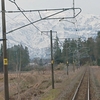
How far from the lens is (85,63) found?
16075 centimetres

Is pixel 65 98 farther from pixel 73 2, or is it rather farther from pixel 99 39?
pixel 99 39

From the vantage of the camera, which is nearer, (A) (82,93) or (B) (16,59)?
(A) (82,93)

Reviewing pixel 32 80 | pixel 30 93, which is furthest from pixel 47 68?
pixel 30 93

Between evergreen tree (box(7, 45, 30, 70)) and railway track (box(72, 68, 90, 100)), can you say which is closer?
railway track (box(72, 68, 90, 100))

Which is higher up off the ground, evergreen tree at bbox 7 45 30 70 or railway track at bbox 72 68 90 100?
evergreen tree at bbox 7 45 30 70

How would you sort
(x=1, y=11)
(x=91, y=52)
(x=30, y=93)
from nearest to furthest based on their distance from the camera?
(x=1, y=11) < (x=30, y=93) < (x=91, y=52)

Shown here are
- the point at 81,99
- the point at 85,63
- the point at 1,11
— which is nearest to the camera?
the point at 1,11

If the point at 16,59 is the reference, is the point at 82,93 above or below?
below

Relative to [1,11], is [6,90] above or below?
below

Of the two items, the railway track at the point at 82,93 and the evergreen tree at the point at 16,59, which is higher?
the evergreen tree at the point at 16,59

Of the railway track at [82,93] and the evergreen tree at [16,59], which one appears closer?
the railway track at [82,93]

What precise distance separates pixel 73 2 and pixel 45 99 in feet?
27.7

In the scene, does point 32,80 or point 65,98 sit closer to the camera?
point 65,98

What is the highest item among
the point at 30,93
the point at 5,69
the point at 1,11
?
the point at 1,11
